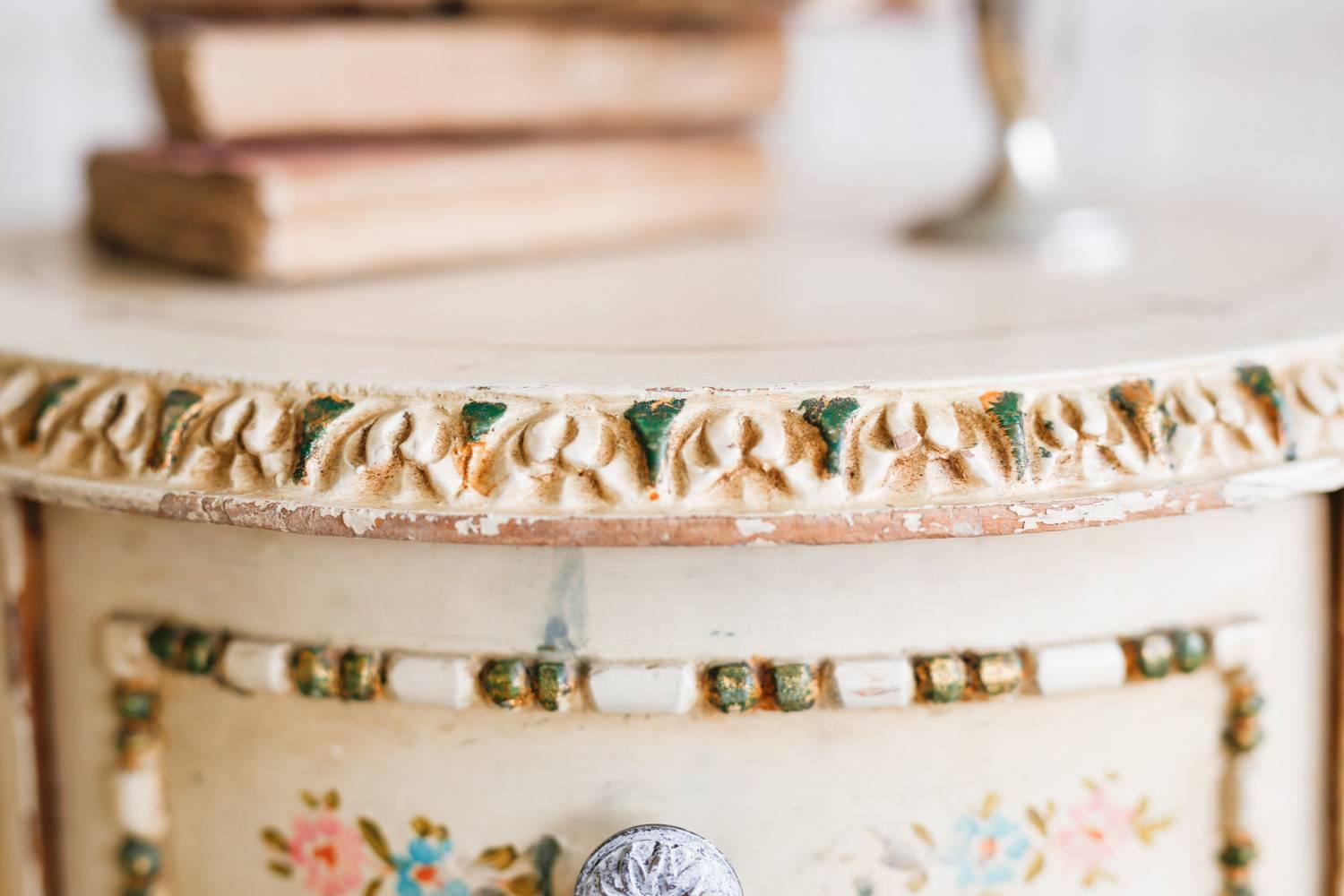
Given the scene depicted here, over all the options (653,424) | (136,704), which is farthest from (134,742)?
(653,424)

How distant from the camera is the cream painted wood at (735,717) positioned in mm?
404

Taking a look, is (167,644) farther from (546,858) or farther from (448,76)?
(448,76)

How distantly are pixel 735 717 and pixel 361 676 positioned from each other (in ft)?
0.38

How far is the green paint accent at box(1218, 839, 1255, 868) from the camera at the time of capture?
45cm

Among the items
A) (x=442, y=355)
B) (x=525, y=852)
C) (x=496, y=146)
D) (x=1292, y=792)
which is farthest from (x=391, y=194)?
(x=1292, y=792)

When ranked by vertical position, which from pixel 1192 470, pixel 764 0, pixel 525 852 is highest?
pixel 764 0

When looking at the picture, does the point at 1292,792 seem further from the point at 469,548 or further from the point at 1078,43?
the point at 1078,43

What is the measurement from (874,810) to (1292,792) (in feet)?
0.51

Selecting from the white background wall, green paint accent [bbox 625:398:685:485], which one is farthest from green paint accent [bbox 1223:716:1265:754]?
the white background wall

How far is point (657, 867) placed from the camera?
1.28ft

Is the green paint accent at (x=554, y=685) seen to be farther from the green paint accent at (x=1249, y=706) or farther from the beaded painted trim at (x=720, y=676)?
the green paint accent at (x=1249, y=706)

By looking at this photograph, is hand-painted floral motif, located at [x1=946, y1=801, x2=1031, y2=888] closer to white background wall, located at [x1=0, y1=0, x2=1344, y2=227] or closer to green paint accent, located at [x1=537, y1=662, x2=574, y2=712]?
green paint accent, located at [x1=537, y1=662, x2=574, y2=712]

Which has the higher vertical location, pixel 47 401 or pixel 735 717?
pixel 47 401

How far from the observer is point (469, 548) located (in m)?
0.40
